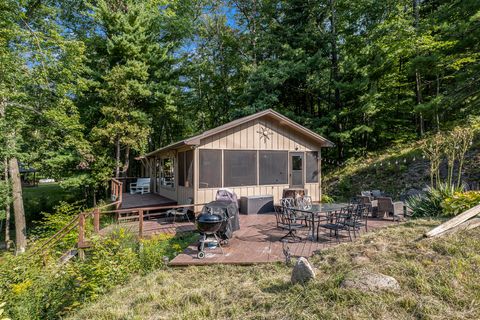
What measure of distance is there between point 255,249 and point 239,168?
4157 mm

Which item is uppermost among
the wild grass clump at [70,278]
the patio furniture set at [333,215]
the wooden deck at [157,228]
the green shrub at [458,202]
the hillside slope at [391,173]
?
the hillside slope at [391,173]

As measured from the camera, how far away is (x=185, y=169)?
30.5 ft

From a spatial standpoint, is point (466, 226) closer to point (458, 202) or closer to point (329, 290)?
point (458, 202)

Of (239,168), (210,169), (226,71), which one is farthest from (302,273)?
(226,71)

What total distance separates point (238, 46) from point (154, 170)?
1061 centimetres

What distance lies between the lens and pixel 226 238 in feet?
18.8

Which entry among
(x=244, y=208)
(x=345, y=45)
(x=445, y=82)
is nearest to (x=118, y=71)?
(x=244, y=208)

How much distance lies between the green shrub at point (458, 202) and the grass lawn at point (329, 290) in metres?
1.70

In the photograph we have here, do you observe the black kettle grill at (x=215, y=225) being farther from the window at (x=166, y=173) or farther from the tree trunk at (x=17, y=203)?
the tree trunk at (x=17, y=203)

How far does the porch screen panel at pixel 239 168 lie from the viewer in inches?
352

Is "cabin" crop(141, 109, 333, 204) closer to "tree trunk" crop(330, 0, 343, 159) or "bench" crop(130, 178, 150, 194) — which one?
"bench" crop(130, 178, 150, 194)

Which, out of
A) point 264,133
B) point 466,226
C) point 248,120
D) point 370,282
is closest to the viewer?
point 370,282

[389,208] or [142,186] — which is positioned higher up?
[142,186]

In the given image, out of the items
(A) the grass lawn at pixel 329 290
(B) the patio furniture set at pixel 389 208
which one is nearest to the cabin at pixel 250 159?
(B) the patio furniture set at pixel 389 208
